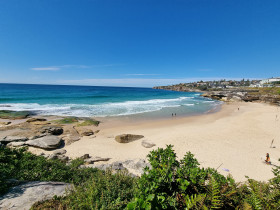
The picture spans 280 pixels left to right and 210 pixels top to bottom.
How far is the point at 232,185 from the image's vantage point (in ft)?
8.18

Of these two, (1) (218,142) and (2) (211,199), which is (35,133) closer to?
(2) (211,199)

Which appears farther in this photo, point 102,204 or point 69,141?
point 69,141

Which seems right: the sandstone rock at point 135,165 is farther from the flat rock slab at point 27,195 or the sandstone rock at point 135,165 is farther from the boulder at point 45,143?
the boulder at point 45,143

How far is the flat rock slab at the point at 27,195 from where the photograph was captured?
273cm

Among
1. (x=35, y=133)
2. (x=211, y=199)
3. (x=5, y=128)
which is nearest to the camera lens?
(x=211, y=199)

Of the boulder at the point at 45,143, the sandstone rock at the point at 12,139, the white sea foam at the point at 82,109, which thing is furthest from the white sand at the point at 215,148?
the white sea foam at the point at 82,109

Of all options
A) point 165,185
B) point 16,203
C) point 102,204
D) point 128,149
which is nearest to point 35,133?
point 128,149

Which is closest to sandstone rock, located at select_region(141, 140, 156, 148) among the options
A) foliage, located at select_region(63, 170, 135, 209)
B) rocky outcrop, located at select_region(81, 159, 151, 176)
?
rocky outcrop, located at select_region(81, 159, 151, 176)

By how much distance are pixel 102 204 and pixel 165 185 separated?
1322mm

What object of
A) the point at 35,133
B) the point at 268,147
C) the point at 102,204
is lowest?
the point at 268,147

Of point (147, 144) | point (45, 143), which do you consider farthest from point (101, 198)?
point (45, 143)

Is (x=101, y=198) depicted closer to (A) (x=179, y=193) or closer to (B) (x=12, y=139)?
(A) (x=179, y=193)

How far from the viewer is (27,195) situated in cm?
305

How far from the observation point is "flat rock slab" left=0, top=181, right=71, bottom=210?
2.73 metres
